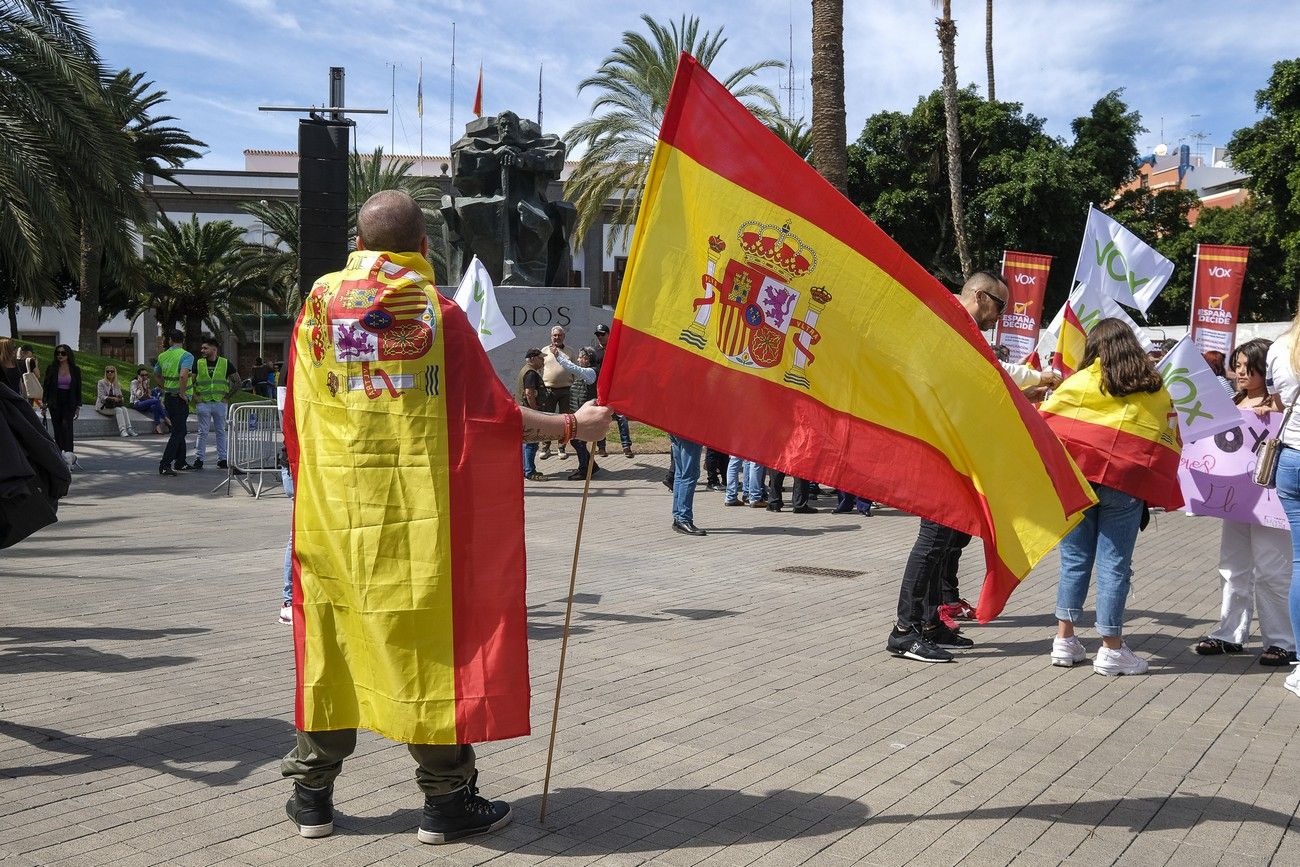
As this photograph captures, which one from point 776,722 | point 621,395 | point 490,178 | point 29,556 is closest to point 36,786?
point 621,395

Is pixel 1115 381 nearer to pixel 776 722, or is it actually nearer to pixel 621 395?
pixel 776 722

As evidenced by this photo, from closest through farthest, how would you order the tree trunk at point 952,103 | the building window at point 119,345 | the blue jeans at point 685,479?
the blue jeans at point 685,479
the tree trunk at point 952,103
the building window at point 119,345

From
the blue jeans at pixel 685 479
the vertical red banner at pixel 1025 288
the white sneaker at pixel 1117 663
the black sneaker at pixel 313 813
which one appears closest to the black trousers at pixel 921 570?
the white sneaker at pixel 1117 663

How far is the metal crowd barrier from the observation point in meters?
15.5

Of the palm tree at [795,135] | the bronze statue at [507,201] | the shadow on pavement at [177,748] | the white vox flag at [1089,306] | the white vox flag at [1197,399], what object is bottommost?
the shadow on pavement at [177,748]

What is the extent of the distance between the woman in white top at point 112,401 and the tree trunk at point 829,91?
17.7 m

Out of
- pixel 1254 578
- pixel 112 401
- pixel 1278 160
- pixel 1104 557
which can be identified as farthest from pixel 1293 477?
pixel 1278 160

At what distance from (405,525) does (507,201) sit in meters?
16.8

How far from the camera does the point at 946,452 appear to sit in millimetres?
4488

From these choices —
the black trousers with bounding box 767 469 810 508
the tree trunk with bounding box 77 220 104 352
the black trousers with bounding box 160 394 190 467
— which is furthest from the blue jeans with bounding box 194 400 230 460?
the tree trunk with bounding box 77 220 104 352

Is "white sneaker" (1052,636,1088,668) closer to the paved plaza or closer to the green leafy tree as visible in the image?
the paved plaza

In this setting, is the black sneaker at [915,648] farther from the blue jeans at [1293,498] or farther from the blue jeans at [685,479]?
the blue jeans at [685,479]

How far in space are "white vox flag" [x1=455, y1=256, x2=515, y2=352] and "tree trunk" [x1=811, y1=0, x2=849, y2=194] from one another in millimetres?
5994

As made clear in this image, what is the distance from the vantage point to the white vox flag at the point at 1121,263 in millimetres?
10328
